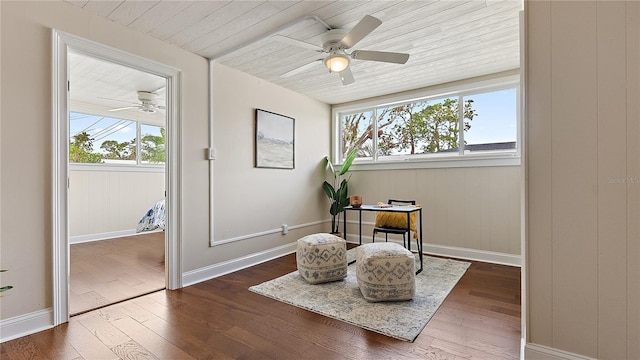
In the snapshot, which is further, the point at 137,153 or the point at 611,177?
the point at 137,153

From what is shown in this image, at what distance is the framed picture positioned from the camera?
11.5ft

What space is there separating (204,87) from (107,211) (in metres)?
3.58

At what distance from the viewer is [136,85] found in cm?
381

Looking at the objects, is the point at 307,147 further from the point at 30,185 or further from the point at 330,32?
the point at 30,185

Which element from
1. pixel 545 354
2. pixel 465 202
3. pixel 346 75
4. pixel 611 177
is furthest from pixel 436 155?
pixel 545 354

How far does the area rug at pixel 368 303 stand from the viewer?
1.93 metres

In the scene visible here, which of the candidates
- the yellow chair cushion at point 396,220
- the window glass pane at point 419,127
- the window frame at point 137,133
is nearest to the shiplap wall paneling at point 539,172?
the yellow chair cushion at point 396,220

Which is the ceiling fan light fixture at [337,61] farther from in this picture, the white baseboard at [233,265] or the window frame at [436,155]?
the white baseboard at [233,265]

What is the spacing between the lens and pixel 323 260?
2.68 metres

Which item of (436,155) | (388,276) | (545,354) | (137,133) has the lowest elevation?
(545,354)

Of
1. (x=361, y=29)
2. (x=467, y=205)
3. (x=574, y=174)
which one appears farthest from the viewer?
(x=467, y=205)

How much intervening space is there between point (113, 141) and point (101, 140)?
0.60ft

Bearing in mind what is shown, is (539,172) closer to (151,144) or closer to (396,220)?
(396,220)

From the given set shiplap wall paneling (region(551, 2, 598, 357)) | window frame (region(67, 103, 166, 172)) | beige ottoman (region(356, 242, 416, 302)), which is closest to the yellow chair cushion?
beige ottoman (region(356, 242, 416, 302))
